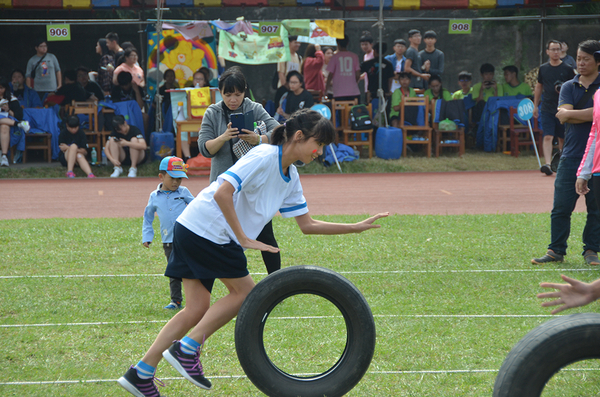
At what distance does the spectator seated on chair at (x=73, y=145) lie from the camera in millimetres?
13890

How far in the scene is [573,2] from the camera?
53.1 feet

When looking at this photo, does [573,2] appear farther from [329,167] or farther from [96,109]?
[96,109]

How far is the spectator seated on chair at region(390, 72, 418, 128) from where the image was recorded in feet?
50.3

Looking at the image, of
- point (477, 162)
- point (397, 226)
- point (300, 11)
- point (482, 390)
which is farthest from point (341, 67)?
point (482, 390)

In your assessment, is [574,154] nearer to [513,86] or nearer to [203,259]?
[203,259]

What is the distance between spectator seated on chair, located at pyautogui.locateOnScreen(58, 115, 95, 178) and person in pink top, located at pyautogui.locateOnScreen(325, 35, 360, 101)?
571 cm

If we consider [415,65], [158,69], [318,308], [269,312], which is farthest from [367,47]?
[269,312]

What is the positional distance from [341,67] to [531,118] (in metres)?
4.72

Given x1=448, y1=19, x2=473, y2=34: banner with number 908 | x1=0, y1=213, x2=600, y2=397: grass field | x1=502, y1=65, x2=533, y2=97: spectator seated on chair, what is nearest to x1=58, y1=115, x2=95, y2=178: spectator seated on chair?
x1=0, y1=213, x2=600, y2=397: grass field

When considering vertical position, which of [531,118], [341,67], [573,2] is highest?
[573,2]

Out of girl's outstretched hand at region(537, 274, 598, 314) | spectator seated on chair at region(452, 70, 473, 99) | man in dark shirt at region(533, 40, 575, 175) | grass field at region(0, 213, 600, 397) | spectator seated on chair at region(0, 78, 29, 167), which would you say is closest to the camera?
girl's outstretched hand at region(537, 274, 598, 314)

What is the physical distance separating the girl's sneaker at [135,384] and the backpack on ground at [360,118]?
39.5 feet

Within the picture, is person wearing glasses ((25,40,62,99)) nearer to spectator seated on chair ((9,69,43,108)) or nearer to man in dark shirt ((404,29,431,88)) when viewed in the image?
spectator seated on chair ((9,69,43,108))

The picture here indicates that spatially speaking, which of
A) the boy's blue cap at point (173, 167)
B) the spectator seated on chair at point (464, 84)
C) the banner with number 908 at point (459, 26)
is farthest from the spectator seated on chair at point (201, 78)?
the boy's blue cap at point (173, 167)
